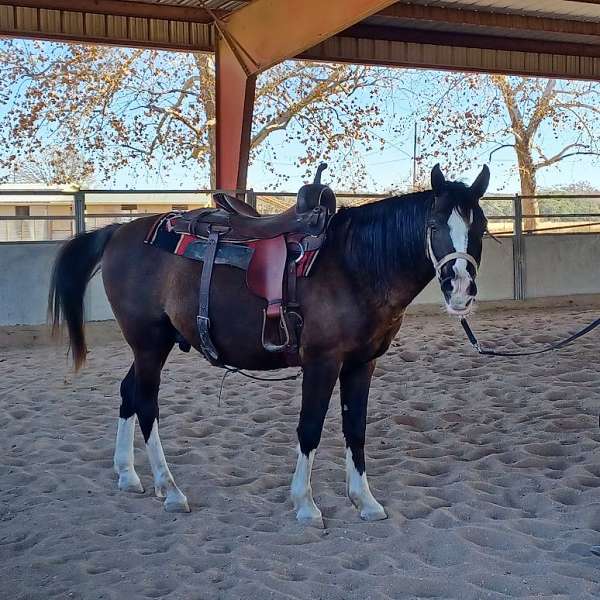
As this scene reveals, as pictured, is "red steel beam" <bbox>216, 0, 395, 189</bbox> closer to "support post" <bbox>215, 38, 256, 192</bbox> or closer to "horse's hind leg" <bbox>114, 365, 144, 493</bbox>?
"support post" <bbox>215, 38, 256, 192</bbox>

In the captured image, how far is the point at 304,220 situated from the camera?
3.46 metres

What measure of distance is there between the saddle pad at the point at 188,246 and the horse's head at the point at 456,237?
91cm

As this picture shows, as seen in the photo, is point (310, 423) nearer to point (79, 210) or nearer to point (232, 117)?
point (79, 210)

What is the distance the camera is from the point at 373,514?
3322 millimetres

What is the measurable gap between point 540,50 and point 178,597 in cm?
1035

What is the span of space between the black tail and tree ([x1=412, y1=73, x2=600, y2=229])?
14.8 meters

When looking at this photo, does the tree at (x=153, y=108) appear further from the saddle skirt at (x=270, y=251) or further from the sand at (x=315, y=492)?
the saddle skirt at (x=270, y=251)

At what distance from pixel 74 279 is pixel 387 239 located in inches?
71.7

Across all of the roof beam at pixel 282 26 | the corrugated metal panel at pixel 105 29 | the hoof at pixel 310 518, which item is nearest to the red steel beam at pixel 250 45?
the roof beam at pixel 282 26

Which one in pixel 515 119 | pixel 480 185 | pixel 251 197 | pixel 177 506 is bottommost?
pixel 177 506

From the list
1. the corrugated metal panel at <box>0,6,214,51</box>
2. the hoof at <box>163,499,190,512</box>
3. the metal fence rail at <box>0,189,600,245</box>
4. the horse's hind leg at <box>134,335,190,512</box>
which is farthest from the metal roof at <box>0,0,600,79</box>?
the hoof at <box>163,499,190,512</box>

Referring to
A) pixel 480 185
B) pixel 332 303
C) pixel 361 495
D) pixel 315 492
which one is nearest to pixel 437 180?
pixel 480 185

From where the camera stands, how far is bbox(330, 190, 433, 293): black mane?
3242mm

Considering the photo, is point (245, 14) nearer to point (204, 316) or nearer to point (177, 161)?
point (204, 316)
